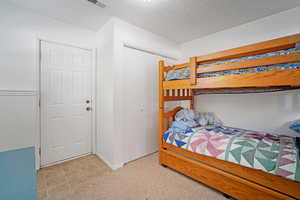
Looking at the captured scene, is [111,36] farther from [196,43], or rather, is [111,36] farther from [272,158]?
[272,158]

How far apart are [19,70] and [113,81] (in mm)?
1256

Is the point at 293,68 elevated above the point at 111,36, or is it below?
below

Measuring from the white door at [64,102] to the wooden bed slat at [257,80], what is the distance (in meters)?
1.97

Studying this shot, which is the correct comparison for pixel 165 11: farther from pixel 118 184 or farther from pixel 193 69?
pixel 118 184

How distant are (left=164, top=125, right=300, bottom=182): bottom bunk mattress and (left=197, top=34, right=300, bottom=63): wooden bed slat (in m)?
0.92

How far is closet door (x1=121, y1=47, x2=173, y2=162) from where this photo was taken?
216cm

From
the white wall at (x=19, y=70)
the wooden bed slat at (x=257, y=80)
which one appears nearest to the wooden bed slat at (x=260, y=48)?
the wooden bed slat at (x=257, y=80)

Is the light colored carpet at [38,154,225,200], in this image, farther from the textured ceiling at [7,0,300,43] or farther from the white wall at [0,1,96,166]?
the textured ceiling at [7,0,300,43]

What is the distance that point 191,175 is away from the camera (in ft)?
5.48

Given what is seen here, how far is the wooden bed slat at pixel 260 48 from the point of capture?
1130 mm

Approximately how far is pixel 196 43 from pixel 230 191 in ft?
8.60

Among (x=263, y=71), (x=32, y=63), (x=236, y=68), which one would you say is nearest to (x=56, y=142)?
(x=32, y=63)

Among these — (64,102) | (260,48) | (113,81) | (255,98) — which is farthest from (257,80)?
(64,102)

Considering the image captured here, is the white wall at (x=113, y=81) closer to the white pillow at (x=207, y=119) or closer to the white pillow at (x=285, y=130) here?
the white pillow at (x=207, y=119)
